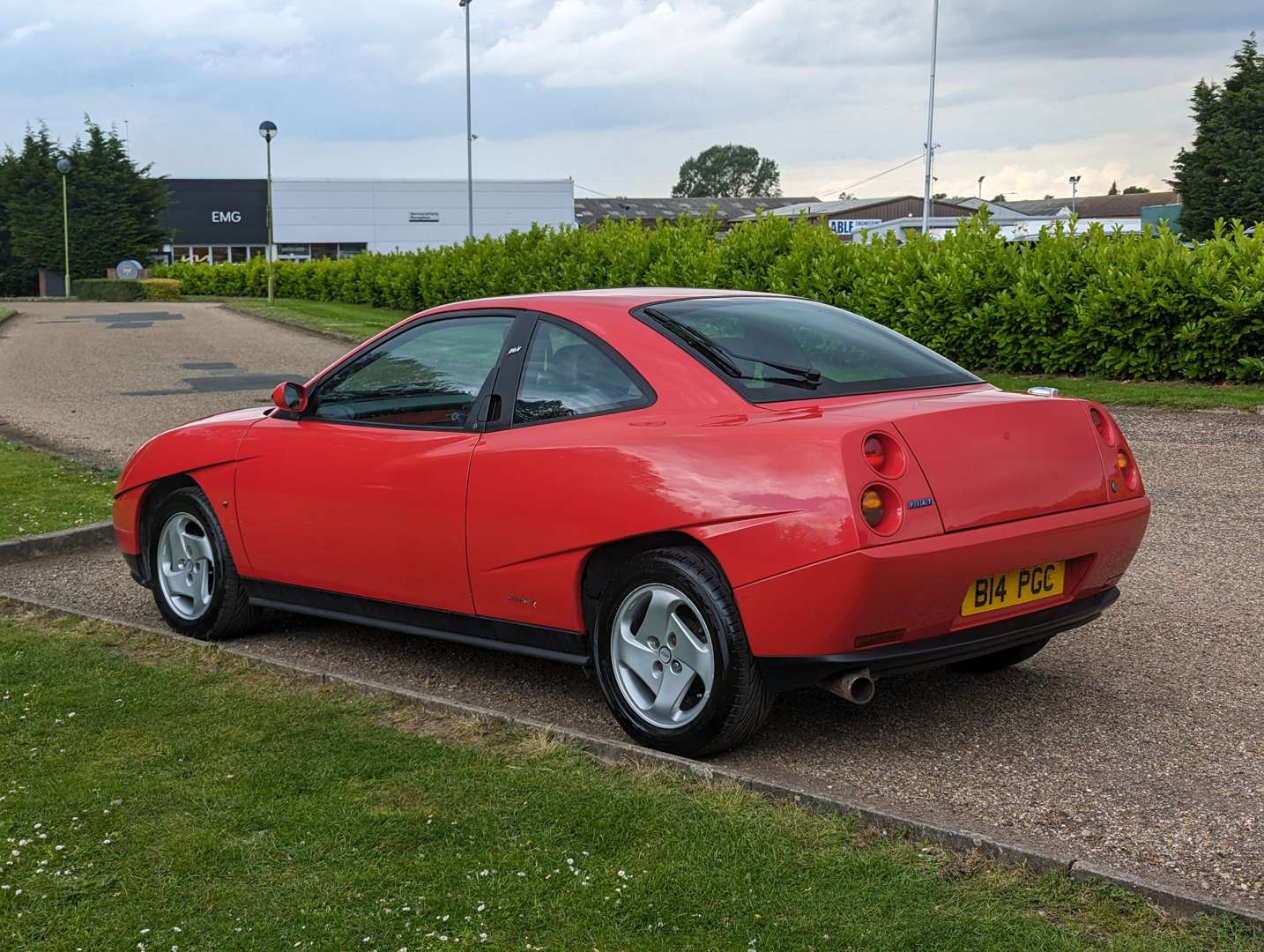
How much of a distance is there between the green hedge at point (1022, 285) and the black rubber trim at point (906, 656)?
374 inches

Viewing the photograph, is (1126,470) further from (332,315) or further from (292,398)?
(332,315)


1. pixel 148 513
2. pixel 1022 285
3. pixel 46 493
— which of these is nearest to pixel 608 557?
pixel 148 513

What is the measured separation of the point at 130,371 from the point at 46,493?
11.2m

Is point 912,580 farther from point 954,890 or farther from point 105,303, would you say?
point 105,303

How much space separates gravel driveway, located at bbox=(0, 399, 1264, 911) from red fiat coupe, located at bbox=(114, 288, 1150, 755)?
0.94 ft

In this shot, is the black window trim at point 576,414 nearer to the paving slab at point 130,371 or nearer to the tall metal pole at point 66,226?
the paving slab at point 130,371

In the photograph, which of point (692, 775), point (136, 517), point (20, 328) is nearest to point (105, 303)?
point (20, 328)

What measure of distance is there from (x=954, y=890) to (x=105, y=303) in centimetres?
4700

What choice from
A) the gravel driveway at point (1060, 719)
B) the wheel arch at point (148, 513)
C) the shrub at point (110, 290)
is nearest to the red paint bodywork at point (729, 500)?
the gravel driveway at point (1060, 719)

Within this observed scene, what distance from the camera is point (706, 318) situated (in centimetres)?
510

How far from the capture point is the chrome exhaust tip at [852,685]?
14.2ft

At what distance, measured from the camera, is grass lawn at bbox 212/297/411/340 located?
26.7 m

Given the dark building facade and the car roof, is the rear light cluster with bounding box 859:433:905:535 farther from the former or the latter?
the dark building facade

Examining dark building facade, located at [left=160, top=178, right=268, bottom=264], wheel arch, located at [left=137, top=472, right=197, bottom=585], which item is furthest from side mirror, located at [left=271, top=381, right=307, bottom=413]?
dark building facade, located at [left=160, top=178, right=268, bottom=264]
